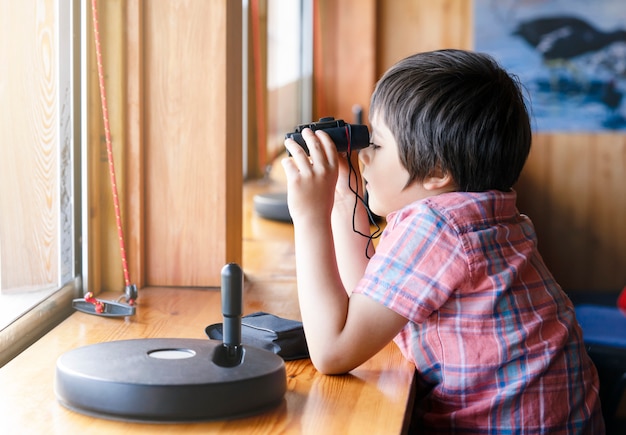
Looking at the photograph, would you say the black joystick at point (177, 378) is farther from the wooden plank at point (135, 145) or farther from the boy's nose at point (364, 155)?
the wooden plank at point (135, 145)

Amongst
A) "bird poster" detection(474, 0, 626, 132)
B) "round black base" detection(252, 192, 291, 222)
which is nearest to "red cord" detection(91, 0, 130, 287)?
"round black base" detection(252, 192, 291, 222)

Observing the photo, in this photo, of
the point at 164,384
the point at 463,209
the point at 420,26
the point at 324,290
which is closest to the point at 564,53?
the point at 420,26

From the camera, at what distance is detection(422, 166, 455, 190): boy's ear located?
1.31 meters

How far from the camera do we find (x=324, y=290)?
1.19 metres

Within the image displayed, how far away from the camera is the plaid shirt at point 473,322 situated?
117cm

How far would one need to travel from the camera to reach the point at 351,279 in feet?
4.75

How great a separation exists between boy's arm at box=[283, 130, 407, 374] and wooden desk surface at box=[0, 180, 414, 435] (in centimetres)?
4

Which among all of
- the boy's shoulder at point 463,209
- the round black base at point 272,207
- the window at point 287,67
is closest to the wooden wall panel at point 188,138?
the boy's shoulder at point 463,209

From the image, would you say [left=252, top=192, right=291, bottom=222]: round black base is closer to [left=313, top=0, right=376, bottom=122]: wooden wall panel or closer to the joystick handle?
the joystick handle

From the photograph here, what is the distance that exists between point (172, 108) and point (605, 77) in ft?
10.5

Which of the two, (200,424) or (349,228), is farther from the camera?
(349,228)

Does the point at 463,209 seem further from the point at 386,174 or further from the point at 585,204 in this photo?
the point at 585,204

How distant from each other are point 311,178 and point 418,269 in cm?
19

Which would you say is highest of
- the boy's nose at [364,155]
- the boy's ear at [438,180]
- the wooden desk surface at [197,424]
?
the boy's nose at [364,155]
